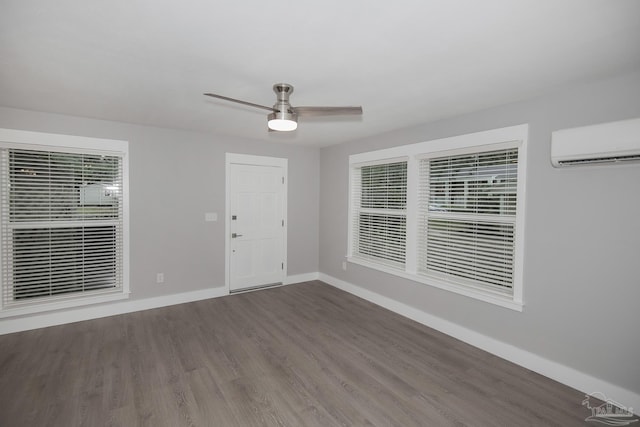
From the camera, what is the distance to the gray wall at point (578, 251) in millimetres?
2303

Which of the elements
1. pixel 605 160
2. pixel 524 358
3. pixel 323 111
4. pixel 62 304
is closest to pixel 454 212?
pixel 605 160

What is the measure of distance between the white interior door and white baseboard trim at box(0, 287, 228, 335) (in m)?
0.54

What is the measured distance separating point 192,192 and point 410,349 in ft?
11.6

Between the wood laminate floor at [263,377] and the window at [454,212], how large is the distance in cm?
73

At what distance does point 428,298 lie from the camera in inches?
148

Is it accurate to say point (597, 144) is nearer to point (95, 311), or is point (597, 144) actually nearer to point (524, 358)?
point (524, 358)

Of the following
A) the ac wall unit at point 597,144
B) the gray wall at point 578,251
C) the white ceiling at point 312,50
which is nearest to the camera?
the white ceiling at point 312,50

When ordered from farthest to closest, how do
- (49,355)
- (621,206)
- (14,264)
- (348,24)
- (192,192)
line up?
1. (192,192)
2. (14,264)
3. (49,355)
4. (621,206)
5. (348,24)

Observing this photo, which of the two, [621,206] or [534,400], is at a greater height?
[621,206]

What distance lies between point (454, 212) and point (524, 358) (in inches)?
61.1

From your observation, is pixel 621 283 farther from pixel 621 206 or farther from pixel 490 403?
pixel 490 403

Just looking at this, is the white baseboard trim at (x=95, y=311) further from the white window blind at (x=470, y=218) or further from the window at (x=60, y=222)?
the white window blind at (x=470, y=218)

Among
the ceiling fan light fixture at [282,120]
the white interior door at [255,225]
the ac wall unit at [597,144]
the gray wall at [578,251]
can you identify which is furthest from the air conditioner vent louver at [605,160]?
the white interior door at [255,225]

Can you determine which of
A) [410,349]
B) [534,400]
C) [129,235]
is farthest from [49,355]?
[534,400]
